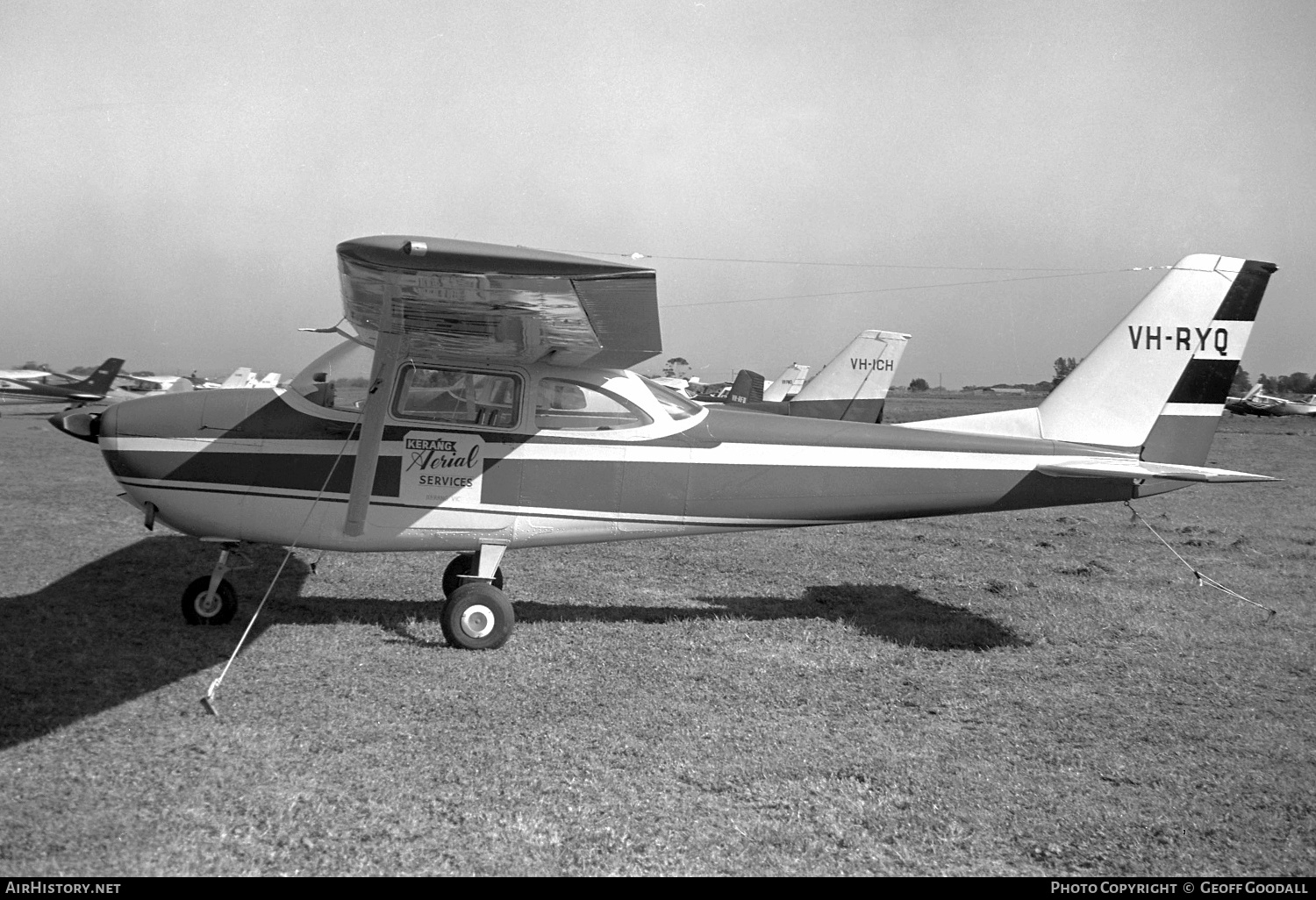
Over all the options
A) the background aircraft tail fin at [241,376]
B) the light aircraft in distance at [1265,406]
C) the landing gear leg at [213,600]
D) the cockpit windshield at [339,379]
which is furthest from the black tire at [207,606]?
the light aircraft in distance at [1265,406]

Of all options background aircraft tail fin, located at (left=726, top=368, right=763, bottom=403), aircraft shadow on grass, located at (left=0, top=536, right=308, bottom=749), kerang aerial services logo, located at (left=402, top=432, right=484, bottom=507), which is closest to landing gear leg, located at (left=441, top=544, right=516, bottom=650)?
kerang aerial services logo, located at (left=402, top=432, right=484, bottom=507)

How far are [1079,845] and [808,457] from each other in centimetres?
320

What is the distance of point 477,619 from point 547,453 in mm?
1125

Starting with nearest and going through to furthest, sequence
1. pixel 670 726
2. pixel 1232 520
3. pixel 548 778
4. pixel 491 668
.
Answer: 1. pixel 548 778
2. pixel 670 726
3. pixel 491 668
4. pixel 1232 520

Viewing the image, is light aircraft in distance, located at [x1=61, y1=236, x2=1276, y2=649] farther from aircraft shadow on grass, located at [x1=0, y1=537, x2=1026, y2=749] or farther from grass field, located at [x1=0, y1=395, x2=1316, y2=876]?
grass field, located at [x1=0, y1=395, x2=1316, y2=876]

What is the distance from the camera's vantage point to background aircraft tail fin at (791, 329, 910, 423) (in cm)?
1758

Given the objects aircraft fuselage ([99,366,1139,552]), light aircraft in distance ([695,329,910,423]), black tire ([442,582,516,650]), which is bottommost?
light aircraft in distance ([695,329,910,423])

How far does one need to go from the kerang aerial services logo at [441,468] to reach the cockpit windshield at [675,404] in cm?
123

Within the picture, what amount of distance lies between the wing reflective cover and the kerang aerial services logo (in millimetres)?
536

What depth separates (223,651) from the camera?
5227 mm

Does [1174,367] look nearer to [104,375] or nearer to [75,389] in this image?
[104,375]

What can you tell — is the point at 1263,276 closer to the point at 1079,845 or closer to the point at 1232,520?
the point at 1079,845

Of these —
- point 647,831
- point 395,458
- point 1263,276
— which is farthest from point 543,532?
point 1263,276

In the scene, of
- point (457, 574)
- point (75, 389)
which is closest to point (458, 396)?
point (457, 574)
